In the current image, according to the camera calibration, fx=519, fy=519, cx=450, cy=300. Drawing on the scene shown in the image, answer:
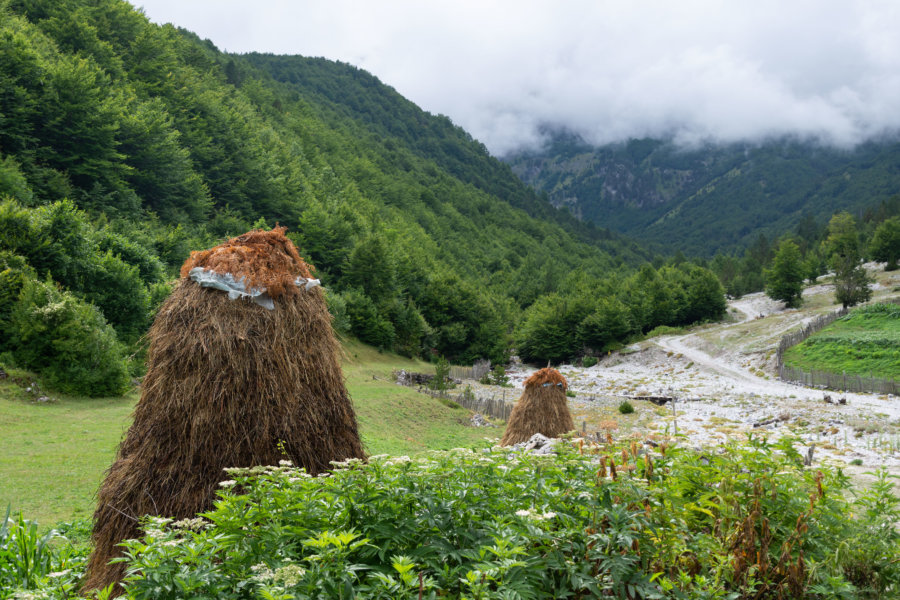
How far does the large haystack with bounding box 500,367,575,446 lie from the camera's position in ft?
56.0

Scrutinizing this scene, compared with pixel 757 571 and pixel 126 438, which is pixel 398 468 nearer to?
pixel 757 571

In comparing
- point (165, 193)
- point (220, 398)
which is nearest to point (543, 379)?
point (220, 398)

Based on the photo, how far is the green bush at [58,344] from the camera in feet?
62.1

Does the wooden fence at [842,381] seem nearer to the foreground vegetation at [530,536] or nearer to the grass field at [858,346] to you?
the grass field at [858,346]

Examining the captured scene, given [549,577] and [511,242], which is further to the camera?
[511,242]

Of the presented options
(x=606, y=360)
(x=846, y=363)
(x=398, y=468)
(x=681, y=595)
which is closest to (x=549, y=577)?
(x=681, y=595)

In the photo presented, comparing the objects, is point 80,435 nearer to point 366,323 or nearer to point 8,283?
point 8,283

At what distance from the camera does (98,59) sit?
5581cm

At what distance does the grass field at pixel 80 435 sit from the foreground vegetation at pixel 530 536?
3.01m

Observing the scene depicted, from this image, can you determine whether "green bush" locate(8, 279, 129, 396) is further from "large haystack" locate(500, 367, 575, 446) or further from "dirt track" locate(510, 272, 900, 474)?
"dirt track" locate(510, 272, 900, 474)

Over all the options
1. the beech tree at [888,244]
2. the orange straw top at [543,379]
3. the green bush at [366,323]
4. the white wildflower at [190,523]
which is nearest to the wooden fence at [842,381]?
the orange straw top at [543,379]

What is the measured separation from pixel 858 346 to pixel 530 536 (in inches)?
1943

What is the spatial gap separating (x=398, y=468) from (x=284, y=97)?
5755 inches

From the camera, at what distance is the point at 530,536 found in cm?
318
